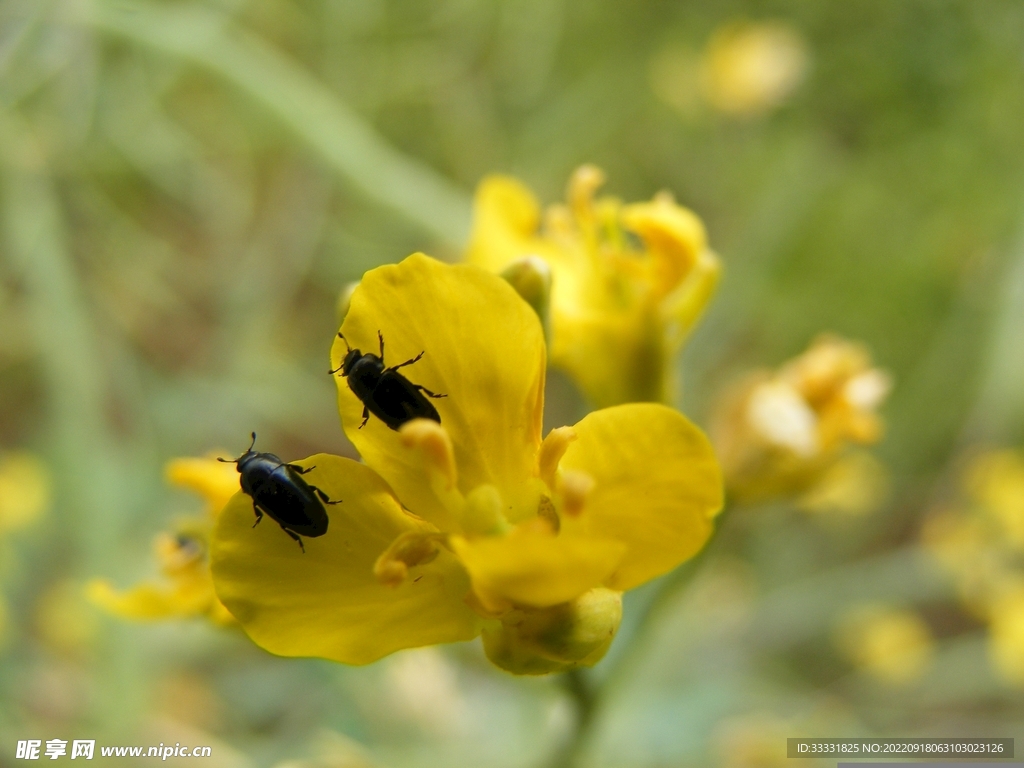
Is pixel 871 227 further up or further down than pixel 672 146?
further down

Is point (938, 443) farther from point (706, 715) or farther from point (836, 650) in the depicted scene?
point (706, 715)

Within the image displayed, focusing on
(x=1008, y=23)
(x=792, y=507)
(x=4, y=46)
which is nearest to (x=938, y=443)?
(x=792, y=507)

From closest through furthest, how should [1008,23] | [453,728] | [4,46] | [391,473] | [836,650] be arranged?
[391,473] < [4,46] < [453,728] < [1008,23] < [836,650]

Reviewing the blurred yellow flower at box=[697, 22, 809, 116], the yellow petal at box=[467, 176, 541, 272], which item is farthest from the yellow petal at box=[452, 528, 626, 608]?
the blurred yellow flower at box=[697, 22, 809, 116]

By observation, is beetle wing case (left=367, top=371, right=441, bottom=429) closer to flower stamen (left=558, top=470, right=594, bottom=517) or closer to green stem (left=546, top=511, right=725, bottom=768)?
flower stamen (left=558, top=470, right=594, bottom=517)

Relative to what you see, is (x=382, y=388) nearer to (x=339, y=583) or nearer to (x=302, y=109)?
(x=339, y=583)

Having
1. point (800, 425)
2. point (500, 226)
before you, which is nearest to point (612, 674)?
point (800, 425)

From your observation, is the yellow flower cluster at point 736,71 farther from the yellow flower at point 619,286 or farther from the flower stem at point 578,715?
the flower stem at point 578,715
